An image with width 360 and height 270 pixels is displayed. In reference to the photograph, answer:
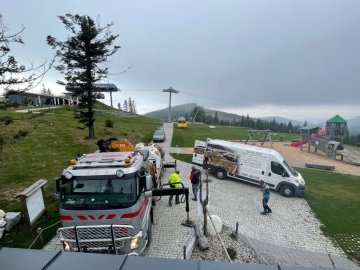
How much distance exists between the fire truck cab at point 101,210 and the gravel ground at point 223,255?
3.21m

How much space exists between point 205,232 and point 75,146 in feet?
68.9

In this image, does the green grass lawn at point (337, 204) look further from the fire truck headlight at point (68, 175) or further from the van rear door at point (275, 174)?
the fire truck headlight at point (68, 175)

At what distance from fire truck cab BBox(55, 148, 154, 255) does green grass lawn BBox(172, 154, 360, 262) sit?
10965mm

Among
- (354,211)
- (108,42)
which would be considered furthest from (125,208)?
(108,42)

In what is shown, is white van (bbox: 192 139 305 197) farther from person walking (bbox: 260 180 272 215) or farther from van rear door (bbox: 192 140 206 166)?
person walking (bbox: 260 180 272 215)

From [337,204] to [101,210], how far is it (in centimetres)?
1766

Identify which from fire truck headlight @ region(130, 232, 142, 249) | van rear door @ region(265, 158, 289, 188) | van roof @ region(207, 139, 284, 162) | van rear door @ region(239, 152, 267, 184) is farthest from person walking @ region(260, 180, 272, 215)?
fire truck headlight @ region(130, 232, 142, 249)

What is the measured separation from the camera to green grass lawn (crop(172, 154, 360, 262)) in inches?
581

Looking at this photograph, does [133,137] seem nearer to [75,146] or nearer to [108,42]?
[75,146]

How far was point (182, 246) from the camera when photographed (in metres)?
11.5

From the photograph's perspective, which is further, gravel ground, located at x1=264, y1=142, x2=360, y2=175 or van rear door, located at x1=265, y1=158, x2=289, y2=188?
gravel ground, located at x1=264, y1=142, x2=360, y2=175

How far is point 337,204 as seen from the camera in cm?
1975

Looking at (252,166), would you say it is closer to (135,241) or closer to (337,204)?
(337,204)

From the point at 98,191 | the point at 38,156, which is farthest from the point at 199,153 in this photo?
the point at 98,191
